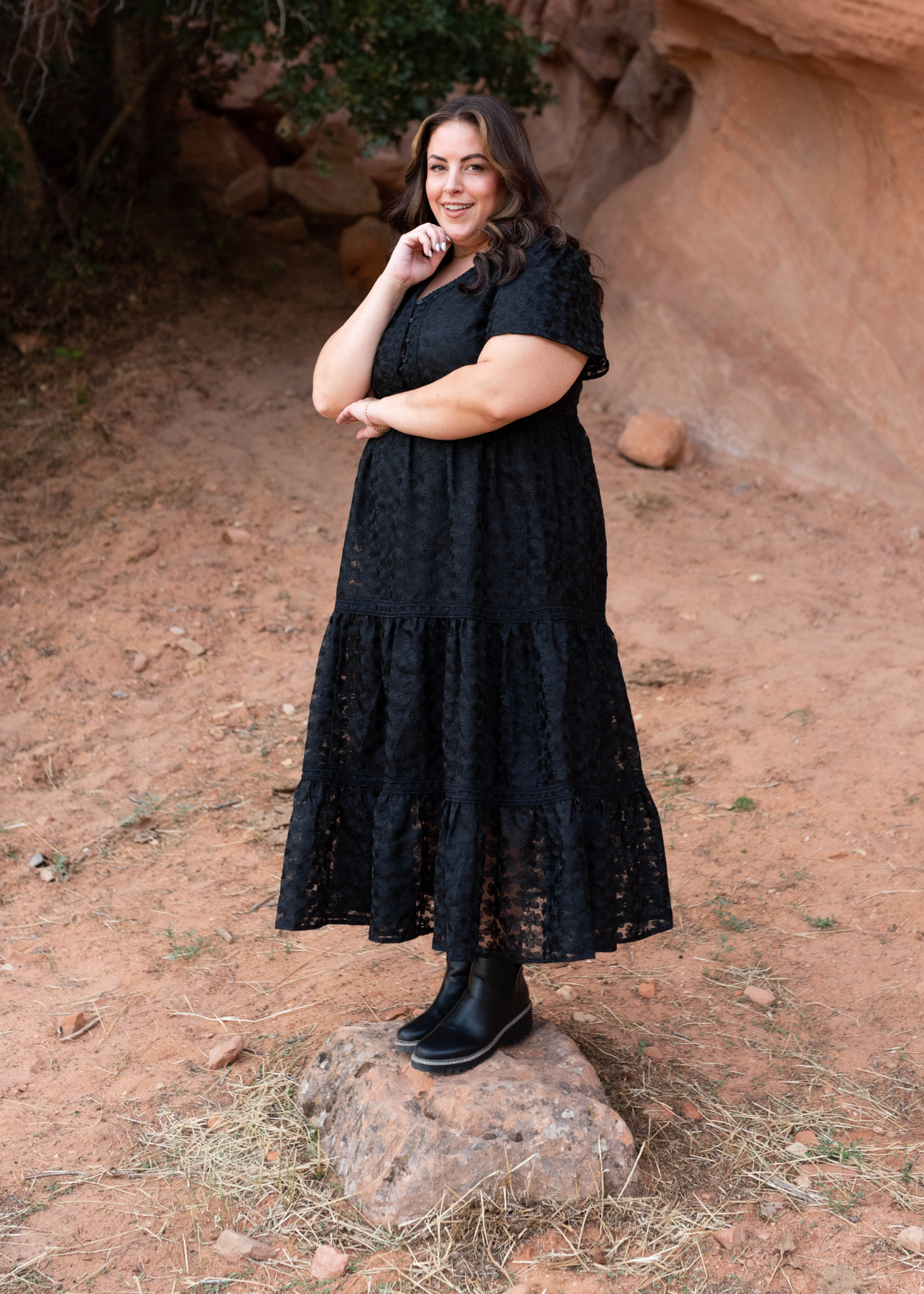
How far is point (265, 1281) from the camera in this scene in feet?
7.22

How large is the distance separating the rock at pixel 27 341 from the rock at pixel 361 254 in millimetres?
2270

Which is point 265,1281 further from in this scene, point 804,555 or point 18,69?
point 18,69

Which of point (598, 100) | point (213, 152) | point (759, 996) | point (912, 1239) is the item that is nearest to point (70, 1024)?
point (759, 996)

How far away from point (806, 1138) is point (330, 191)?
833cm

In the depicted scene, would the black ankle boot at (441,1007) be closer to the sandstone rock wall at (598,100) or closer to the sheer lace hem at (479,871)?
the sheer lace hem at (479,871)

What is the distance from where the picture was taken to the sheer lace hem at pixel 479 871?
7.19 feet

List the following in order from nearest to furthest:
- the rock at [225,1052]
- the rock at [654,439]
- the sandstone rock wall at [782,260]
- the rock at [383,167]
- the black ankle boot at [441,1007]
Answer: the black ankle boot at [441,1007], the rock at [225,1052], the sandstone rock wall at [782,260], the rock at [654,439], the rock at [383,167]

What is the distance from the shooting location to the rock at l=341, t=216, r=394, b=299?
27.2ft

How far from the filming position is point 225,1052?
9.30ft

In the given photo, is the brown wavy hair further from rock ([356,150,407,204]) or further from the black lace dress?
rock ([356,150,407,204])

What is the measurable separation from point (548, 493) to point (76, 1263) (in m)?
1.79

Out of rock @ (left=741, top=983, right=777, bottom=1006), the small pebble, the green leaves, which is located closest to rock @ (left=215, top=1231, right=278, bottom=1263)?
the small pebble

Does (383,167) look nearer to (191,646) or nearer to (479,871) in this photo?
(191,646)

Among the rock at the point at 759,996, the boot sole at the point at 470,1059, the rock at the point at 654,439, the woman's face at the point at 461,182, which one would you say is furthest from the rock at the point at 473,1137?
the rock at the point at 654,439
